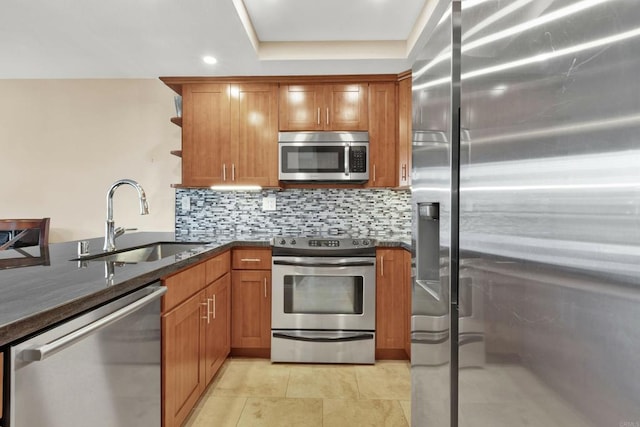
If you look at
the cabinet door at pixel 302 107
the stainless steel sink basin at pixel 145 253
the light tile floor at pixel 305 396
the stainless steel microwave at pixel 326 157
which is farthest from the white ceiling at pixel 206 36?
the light tile floor at pixel 305 396

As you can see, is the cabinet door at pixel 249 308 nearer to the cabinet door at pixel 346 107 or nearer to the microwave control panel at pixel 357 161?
the microwave control panel at pixel 357 161

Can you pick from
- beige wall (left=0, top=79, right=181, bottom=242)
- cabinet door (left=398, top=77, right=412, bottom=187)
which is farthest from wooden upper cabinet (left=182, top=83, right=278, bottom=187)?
cabinet door (left=398, top=77, right=412, bottom=187)

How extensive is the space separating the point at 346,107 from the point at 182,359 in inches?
90.6

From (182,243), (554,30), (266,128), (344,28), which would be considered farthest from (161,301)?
(344,28)

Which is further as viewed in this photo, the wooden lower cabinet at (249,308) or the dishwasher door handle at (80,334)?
the wooden lower cabinet at (249,308)

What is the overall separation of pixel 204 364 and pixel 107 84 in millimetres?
3215

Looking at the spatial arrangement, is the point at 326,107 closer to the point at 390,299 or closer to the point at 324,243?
the point at 324,243

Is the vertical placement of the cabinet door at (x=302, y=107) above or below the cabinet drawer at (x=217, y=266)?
above

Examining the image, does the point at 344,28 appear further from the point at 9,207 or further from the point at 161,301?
the point at 9,207

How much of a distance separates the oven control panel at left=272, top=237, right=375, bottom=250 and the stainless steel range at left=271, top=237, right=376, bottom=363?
21 millimetres

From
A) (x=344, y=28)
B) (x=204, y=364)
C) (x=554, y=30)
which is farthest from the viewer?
(x=344, y=28)

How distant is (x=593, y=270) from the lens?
467 mm

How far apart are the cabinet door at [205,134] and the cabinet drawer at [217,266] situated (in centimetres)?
81

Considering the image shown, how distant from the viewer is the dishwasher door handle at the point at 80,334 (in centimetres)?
86
